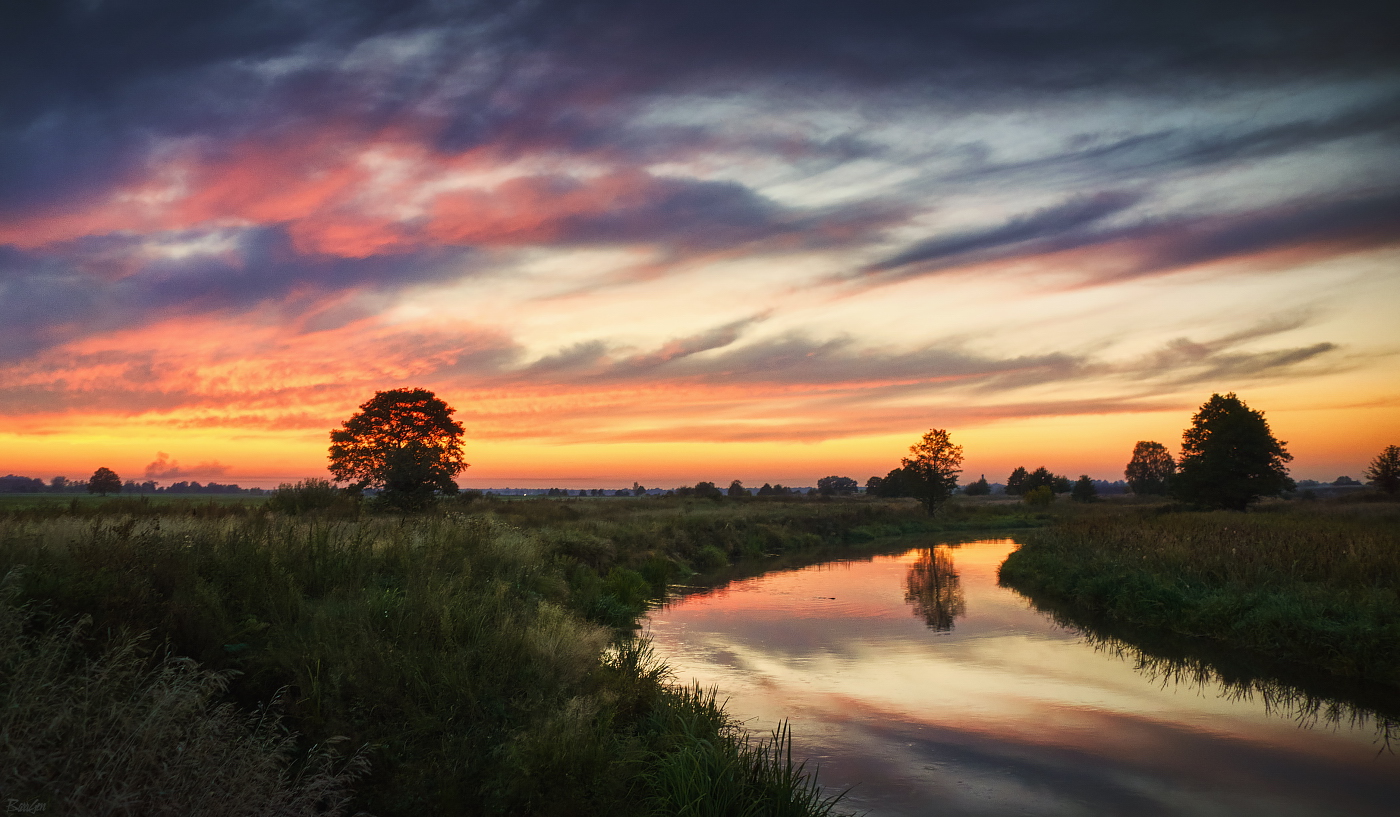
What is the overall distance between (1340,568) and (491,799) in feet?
61.5

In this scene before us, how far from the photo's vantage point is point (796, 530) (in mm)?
49938

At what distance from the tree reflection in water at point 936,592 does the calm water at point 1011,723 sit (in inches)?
21.1

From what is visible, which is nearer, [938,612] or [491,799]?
[491,799]

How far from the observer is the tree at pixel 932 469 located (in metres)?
68.9

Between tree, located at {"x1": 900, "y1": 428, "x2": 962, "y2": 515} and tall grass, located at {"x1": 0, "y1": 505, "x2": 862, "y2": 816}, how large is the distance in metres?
62.4

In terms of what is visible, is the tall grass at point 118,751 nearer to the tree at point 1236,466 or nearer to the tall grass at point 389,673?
the tall grass at point 389,673

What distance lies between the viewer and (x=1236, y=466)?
168ft

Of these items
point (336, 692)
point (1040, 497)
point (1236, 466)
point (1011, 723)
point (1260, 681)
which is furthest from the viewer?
point (1040, 497)

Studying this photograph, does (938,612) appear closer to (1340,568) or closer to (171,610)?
(1340,568)

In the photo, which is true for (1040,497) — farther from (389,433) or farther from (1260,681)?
(1260,681)

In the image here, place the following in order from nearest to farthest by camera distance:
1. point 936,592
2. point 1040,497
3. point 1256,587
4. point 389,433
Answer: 1. point 1256,587
2. point 936,592
3. point 389,433
4. point 1040,497

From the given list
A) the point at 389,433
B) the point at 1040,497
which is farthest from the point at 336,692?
the point at 1040,497

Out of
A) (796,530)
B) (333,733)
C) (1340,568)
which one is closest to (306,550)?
(333,733)

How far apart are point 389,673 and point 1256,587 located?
1838 cm
